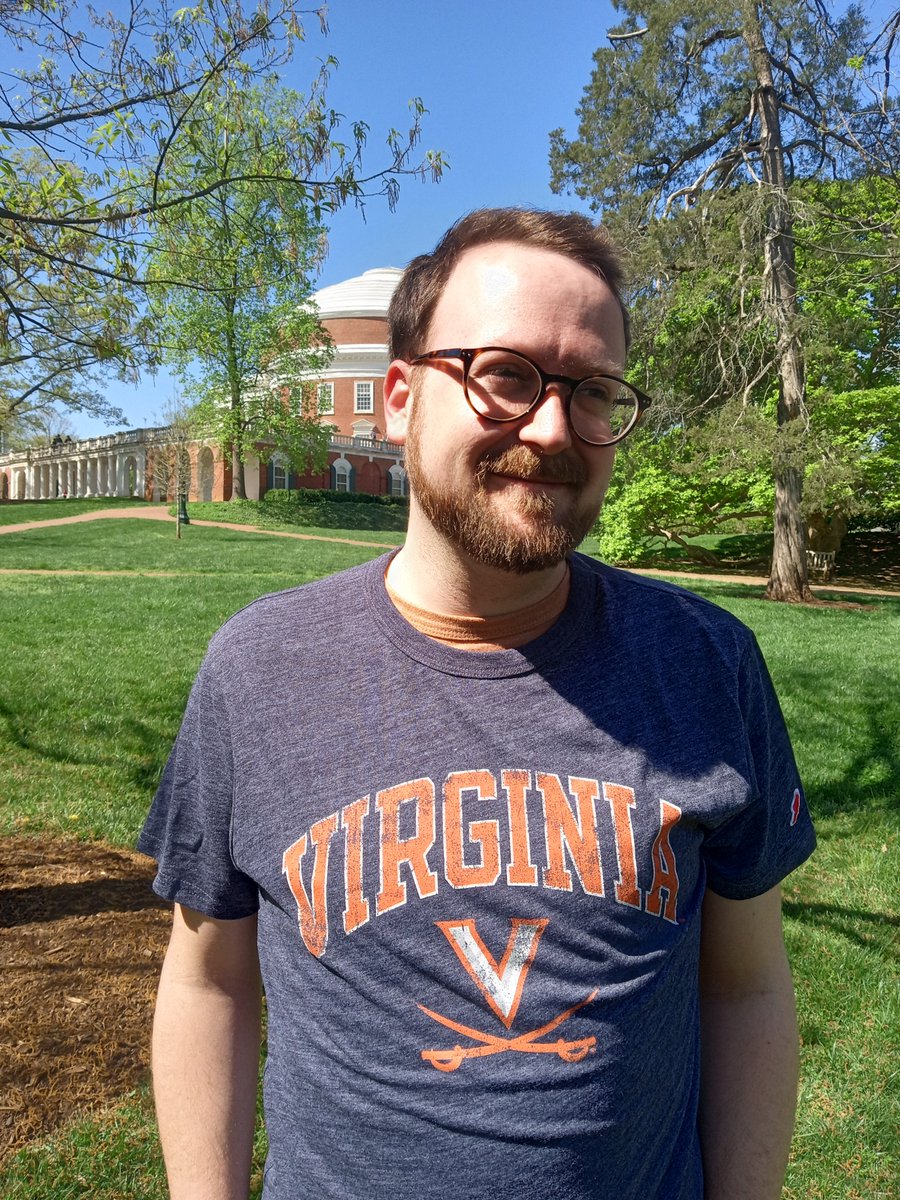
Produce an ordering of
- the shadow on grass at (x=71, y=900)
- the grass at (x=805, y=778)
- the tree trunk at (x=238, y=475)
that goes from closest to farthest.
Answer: the grass at (x=805, y=778), the shadow on grass at (x=71, y=900), the tree trunk at (x=238, y=475)

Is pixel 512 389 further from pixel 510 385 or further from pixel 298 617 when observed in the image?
pixel 298 617

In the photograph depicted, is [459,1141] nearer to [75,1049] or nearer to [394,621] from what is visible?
[394,621]

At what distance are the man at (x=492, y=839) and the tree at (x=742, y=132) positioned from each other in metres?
14.7

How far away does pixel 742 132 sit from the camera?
55.6ft

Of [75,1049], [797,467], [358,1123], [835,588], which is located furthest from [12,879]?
[835,588]

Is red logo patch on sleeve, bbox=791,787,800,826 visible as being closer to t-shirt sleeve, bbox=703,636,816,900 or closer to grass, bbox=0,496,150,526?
t-shirt sleeve, bbox=703,636,816,900

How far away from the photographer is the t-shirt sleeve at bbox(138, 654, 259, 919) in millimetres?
1479

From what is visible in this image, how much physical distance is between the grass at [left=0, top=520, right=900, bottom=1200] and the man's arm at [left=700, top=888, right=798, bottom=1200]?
1.87m

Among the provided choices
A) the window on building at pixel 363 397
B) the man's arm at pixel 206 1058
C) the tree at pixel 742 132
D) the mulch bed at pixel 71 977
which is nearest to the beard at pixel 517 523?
the man's arm at pixel 206 1058

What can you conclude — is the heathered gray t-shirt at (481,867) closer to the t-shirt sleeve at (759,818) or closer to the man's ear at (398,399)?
the t-shirt sleeve at (759,818)

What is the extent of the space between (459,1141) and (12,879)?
3943mm

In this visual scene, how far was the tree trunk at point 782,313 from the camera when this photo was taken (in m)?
Answer: 15.2

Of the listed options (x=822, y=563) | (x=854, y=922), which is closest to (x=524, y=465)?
(x=854, y=922)

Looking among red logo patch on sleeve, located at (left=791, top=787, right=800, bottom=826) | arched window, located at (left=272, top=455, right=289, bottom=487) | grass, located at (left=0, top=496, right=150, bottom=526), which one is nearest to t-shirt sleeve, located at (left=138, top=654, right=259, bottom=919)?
red logo patch on sleeve, located at (left=791, top=787, right=800, bottom=826)
